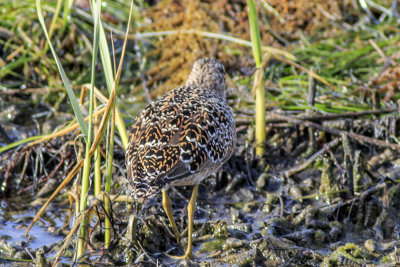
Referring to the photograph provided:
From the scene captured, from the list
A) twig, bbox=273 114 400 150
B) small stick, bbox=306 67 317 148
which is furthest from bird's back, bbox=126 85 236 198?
small stick, bbox=306 67 317 148

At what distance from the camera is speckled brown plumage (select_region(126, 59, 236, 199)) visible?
13.6ft

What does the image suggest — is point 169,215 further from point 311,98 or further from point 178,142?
point 311,98

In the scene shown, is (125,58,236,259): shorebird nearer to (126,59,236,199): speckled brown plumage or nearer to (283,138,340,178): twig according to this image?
(126,59,236,199): speckled brown plumage

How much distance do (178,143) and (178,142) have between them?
0.01 m

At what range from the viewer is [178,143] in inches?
170

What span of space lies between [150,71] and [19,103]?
1.78m

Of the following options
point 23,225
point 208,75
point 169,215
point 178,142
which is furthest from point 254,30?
point 23,225

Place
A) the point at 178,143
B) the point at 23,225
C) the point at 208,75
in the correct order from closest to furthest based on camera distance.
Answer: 1. the point at 178,143
2. the point at 23,225
3. the point at 208,75

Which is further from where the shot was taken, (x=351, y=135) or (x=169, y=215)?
(x=351, y=135)

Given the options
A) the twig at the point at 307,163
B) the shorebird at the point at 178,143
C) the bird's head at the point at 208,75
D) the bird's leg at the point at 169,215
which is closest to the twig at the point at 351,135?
the twig at the point at 307,163

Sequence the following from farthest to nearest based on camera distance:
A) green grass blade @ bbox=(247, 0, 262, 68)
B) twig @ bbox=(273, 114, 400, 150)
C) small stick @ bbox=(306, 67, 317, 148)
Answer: small stick @ bbox=(306, 67, 317, 148) < twig @ bbox=(273, 114, 400, 150) < green grass blade @ bbox=(247, 0, 262, 68)

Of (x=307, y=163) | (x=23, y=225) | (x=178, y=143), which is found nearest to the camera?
(x=178, y=143)

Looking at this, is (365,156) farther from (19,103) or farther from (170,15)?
(19,103)

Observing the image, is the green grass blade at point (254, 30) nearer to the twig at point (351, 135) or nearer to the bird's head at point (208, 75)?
the bird's head at point (208, 75)
